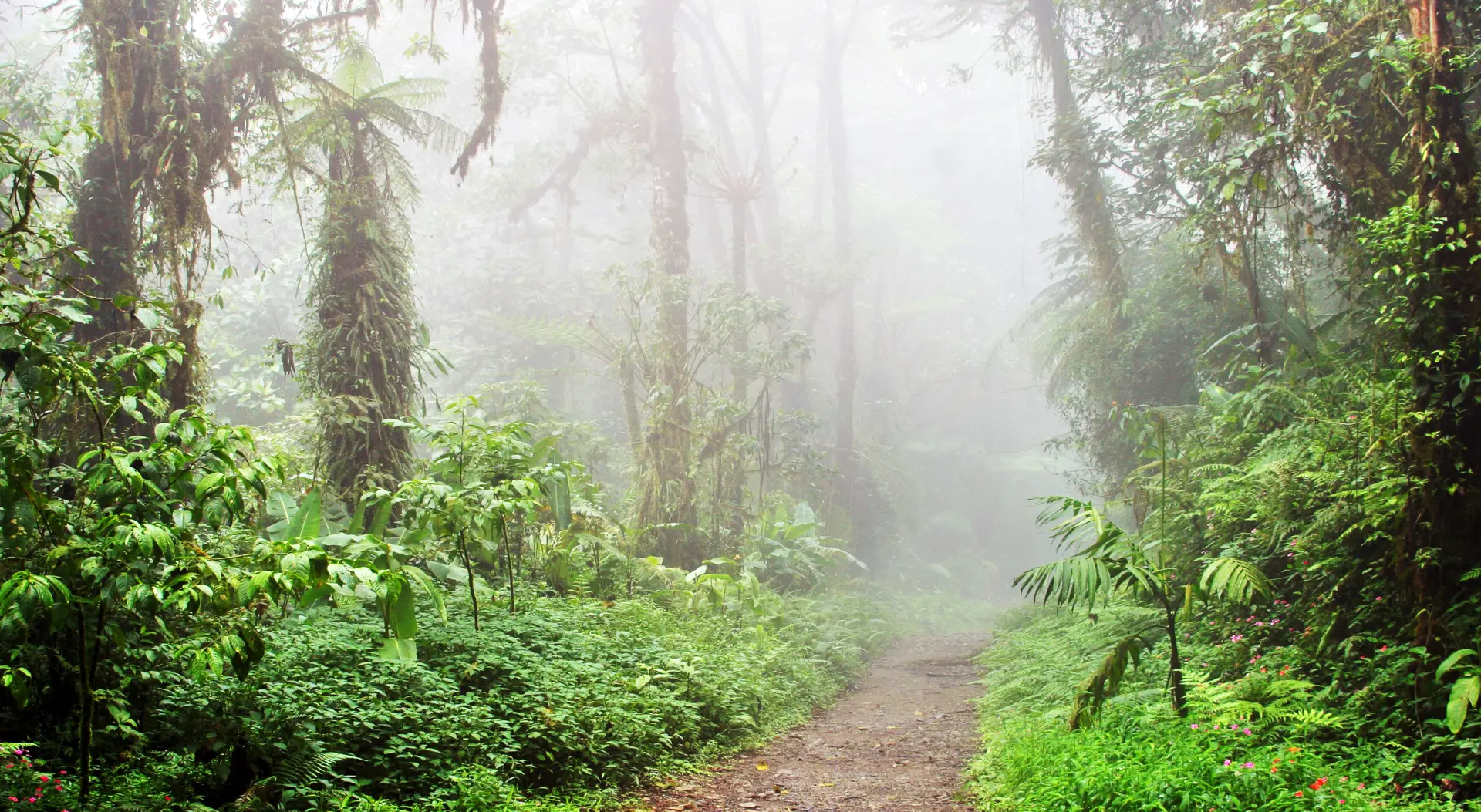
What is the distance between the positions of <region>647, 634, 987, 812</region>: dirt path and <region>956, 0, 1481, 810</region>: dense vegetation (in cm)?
34

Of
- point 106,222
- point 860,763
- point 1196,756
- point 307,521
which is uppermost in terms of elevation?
point 106,222

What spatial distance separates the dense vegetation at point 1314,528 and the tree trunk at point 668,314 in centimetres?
457

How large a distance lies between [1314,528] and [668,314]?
853 cm

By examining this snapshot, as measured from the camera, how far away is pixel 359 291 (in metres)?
7.61

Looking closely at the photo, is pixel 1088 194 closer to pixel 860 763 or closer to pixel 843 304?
pixel 843 304

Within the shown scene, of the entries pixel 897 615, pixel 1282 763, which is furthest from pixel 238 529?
pixel 897 615

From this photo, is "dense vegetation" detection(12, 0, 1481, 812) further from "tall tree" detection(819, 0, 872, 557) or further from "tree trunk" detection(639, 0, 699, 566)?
"tall tree" detection(819, 0, 872, 557)

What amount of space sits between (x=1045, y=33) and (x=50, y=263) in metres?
13.2

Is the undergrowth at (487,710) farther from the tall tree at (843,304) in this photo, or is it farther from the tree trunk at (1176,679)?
the tall tree at (843,304)

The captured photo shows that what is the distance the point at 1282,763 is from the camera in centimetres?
358

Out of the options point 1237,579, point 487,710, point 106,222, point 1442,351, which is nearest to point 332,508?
point 106,222

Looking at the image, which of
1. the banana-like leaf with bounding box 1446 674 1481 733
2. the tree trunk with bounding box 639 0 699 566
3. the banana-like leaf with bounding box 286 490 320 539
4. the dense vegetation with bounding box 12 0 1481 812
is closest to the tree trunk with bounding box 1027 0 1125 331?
the dense vegetation with bounding box 12 0 1481 812

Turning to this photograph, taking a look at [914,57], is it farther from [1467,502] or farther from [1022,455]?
[1467,502]

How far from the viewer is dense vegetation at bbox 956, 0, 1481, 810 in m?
3.89
